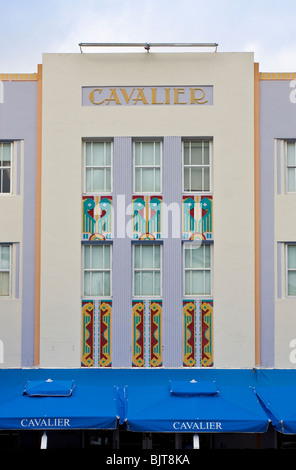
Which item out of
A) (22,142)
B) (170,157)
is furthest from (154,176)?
(22,142)

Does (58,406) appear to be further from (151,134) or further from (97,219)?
(151,134)

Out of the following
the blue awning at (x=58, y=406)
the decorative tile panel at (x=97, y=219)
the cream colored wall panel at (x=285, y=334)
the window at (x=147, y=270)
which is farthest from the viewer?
the window at (x=147, y=270)

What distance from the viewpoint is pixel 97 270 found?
13852mm

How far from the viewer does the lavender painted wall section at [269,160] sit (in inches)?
536

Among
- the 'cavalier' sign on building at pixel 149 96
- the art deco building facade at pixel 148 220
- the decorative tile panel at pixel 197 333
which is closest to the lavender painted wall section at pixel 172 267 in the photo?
the art deco building facade at pixel 148 220

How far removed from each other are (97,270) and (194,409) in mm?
4420

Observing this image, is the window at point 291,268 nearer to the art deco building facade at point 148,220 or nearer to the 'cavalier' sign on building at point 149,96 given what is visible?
the art deco building facade at point 148,220

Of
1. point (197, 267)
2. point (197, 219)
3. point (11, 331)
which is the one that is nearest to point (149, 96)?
point (197, 219)

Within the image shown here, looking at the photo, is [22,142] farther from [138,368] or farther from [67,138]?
[138,368]

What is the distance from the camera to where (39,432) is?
43.7 ft

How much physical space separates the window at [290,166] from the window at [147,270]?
357 cm

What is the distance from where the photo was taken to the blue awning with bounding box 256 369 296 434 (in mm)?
10578

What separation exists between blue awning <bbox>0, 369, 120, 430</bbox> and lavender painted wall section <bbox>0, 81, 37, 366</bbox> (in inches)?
79.3

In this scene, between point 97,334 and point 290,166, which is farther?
point 290,166
